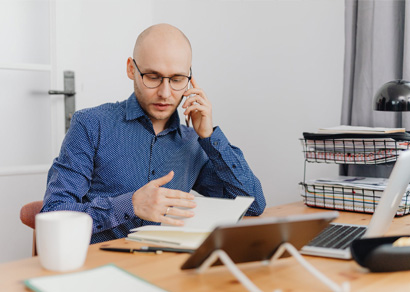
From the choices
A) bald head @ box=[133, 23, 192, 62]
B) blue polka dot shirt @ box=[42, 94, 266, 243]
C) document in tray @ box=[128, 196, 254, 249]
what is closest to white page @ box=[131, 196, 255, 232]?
document in tray @ box=[128, 196, 254, 249]

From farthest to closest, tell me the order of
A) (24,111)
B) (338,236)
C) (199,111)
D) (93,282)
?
(24,111), (199,111), (338,236), (93,282)

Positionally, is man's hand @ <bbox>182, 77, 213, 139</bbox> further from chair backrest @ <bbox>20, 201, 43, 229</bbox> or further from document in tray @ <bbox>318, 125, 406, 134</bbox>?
chair backrest @ <bbox>20, 201, 43, 229</bbox>

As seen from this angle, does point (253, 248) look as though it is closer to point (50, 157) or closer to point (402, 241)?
point (402, 241)

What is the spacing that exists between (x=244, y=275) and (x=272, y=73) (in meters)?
1.67

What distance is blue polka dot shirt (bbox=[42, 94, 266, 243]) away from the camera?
142cm

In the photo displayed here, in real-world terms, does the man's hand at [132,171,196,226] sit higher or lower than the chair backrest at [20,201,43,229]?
higher

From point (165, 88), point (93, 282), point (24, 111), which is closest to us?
point (93, 282)

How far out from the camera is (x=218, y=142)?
5.16 ft

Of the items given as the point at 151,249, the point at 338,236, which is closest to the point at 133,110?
the point at 151,249

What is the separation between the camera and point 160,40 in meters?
1.49

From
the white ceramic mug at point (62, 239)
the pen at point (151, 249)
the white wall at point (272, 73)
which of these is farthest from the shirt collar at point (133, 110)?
the white wall at point (272, 73)

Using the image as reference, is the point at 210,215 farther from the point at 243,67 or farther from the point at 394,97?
the point at 243,67

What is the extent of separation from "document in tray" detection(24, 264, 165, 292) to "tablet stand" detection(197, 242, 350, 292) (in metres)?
0.11

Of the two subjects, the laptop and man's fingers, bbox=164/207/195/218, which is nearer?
the laptop
